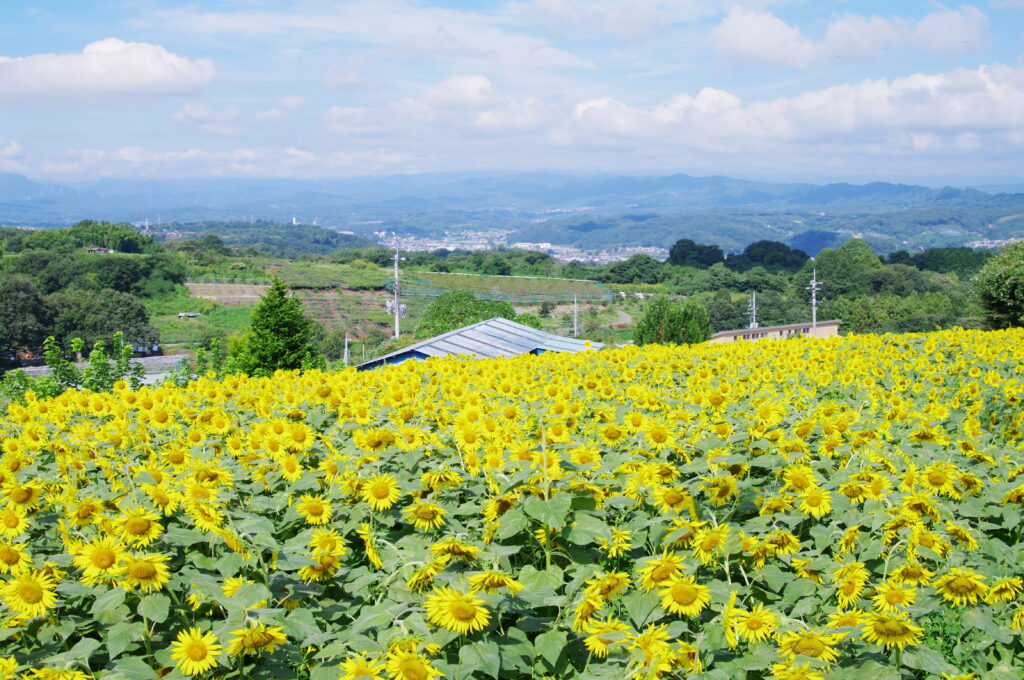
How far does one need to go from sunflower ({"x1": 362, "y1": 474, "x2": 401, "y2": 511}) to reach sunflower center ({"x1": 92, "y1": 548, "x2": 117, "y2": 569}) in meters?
0.85

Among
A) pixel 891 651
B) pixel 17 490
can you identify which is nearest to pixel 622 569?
pixel 891 651

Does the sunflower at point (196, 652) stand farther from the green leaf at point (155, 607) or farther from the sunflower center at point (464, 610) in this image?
the sunflower center at point (464, 610)

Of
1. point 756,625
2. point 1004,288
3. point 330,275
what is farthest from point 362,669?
point 330,275

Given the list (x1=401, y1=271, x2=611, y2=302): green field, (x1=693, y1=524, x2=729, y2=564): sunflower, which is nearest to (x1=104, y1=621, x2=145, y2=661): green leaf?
(x1=693, y1=524, x2=729, y2=564): sunflower

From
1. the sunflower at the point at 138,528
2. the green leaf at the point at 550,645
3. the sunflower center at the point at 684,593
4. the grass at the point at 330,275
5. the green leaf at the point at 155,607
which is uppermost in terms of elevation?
the sunflower at the point at 138,528

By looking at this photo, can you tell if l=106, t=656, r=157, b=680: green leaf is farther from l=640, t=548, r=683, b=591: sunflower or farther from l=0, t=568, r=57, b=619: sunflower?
l=640, t=548, r=683, b=591: sunflower

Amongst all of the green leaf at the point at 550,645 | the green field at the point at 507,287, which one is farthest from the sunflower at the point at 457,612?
the green field at the point at 507,287

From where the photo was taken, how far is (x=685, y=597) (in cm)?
248

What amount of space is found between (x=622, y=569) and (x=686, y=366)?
3.83 meters

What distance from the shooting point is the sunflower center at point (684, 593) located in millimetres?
2475

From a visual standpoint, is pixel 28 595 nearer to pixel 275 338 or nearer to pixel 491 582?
pixel 491 582

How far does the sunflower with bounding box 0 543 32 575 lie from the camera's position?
Result: 2.51m

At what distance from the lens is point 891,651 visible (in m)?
2.51

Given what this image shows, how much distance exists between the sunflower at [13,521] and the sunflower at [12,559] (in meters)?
0.20
